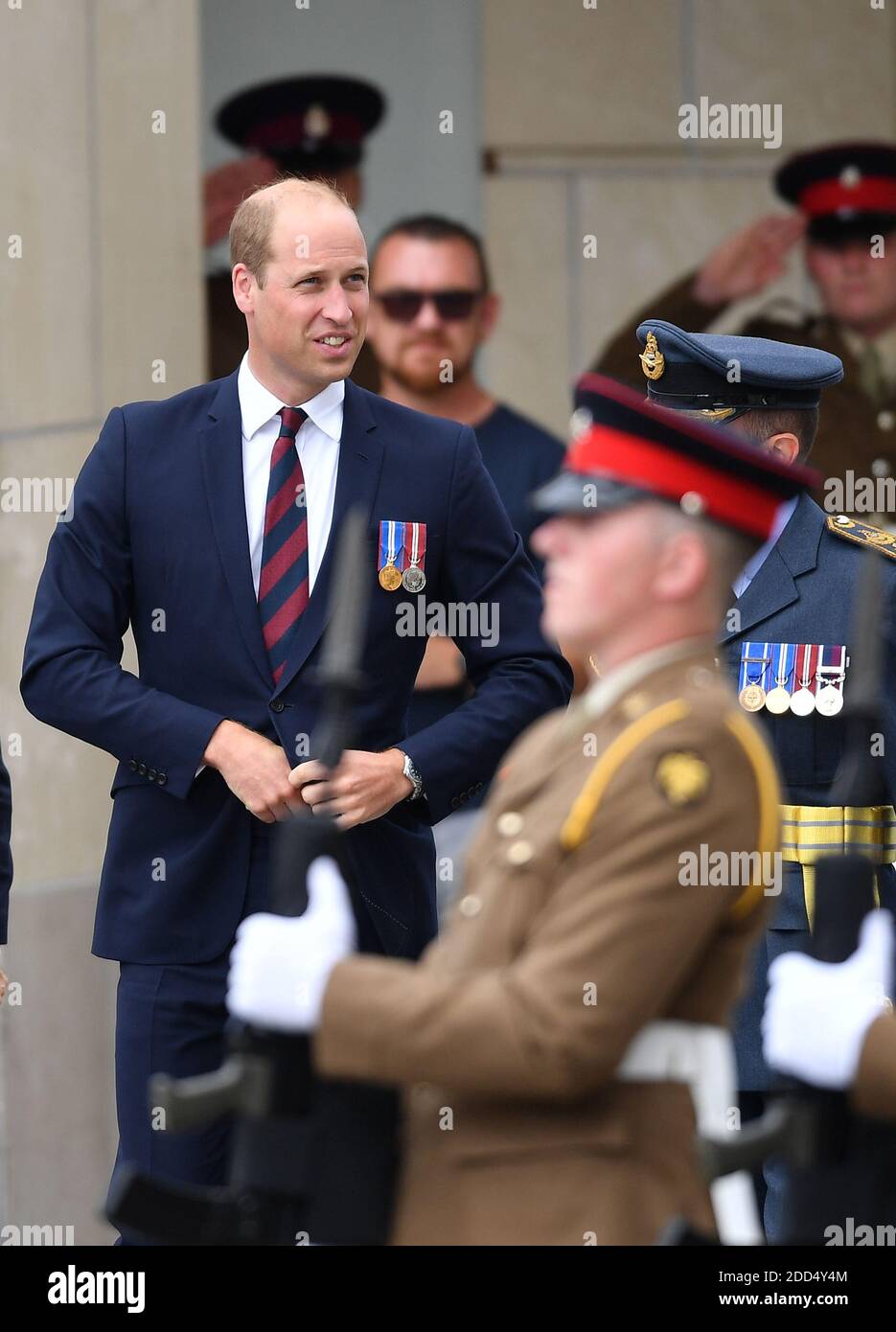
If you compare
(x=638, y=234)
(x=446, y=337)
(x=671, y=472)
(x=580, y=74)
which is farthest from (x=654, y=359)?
(x=580, y=74)

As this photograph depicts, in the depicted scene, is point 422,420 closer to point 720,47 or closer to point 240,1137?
point 240,1137

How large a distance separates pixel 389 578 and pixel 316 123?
2.97 meters

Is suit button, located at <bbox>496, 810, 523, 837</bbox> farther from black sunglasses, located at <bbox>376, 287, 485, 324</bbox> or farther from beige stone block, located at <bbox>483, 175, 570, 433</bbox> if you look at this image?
beige stone block, located at <bbox>483, 175, 570, 433</bbox>

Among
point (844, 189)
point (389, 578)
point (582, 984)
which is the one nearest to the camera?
point (582, 984)

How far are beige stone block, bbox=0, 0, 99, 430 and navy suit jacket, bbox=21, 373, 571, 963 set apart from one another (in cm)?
239

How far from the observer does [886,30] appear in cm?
691

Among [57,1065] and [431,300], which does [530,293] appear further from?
[57,1065]

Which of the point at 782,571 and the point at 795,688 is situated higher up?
the point at 782,571

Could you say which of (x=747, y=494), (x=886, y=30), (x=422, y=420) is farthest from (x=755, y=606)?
(x=886, y=30)

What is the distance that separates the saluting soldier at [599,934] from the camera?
2514 mm

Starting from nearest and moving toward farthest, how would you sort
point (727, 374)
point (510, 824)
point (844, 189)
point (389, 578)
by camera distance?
1. point (510, 824)
2. point (389, 578)
3. point (727, 374)
4. point (844, 189)

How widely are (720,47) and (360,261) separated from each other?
A: 324cm

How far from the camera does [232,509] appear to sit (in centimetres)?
397

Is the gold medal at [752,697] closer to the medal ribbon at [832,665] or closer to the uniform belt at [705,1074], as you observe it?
the medal ribbon at [832,665]
